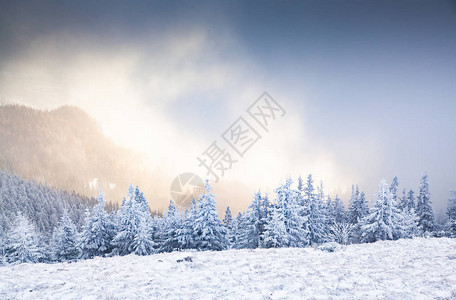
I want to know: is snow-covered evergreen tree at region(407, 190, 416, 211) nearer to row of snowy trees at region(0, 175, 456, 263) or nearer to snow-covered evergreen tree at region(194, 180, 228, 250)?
row of snowy trees at region(0, 175, 456, 263)

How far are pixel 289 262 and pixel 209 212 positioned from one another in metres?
13.9

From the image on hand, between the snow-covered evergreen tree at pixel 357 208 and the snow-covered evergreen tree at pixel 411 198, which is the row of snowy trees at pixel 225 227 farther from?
the snow-covered evergreen tree at pixel 411 198

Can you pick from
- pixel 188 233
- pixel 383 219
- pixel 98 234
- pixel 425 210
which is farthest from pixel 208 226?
pixel 425 210

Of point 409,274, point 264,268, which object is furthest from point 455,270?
point 264,268

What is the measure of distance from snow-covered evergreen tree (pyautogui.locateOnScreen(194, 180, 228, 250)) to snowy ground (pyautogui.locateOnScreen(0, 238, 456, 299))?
942 centimetres

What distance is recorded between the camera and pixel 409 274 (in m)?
12.1

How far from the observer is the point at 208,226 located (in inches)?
1091

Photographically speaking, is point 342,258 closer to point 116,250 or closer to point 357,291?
point 357,291

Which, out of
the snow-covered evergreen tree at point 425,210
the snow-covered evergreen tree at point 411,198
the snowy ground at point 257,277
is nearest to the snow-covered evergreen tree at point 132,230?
the snowy ground at point 257,277

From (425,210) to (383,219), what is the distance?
94.1 ft

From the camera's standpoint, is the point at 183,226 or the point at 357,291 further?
the point at 183,226

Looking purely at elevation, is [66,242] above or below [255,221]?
below

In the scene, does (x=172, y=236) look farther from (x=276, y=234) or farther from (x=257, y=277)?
(x=257, y=277)

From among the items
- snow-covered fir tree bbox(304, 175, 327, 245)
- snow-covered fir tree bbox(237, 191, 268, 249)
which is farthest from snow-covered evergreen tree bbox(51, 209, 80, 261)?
snow-covered fir tree bbox(304, 175, 327, 245)
